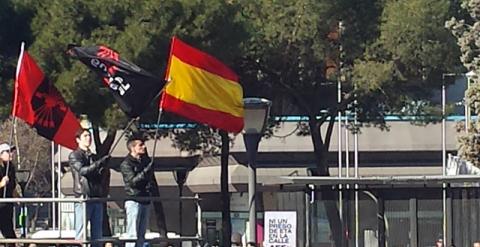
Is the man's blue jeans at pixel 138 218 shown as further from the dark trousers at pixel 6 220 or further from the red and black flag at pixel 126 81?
the dark trousers at pixel 6 220

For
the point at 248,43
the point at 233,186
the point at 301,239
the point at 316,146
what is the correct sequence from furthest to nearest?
the point at 233,186
the point at 316,146
the point at 248,43
the point at 301,239

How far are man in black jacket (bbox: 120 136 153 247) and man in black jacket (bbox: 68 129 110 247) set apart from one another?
1.70 ft

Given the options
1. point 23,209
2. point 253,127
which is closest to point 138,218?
point 23,209

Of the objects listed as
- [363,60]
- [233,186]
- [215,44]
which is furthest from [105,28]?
[233,186]

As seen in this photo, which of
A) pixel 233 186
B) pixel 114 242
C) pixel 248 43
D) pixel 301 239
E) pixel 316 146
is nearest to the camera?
pixel 114 242

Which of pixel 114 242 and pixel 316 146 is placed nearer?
pixel 114 242

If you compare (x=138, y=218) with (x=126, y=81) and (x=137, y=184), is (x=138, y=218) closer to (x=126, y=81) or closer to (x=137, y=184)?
(x=137, y=184)

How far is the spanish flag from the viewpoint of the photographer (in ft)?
59.7

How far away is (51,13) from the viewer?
3253 centimetres

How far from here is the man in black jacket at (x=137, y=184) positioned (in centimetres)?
1636

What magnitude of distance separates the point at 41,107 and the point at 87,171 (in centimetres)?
256

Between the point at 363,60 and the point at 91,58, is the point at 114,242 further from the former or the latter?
the point at 363,60

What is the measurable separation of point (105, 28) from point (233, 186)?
23381mm

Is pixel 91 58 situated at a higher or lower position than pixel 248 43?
lower
